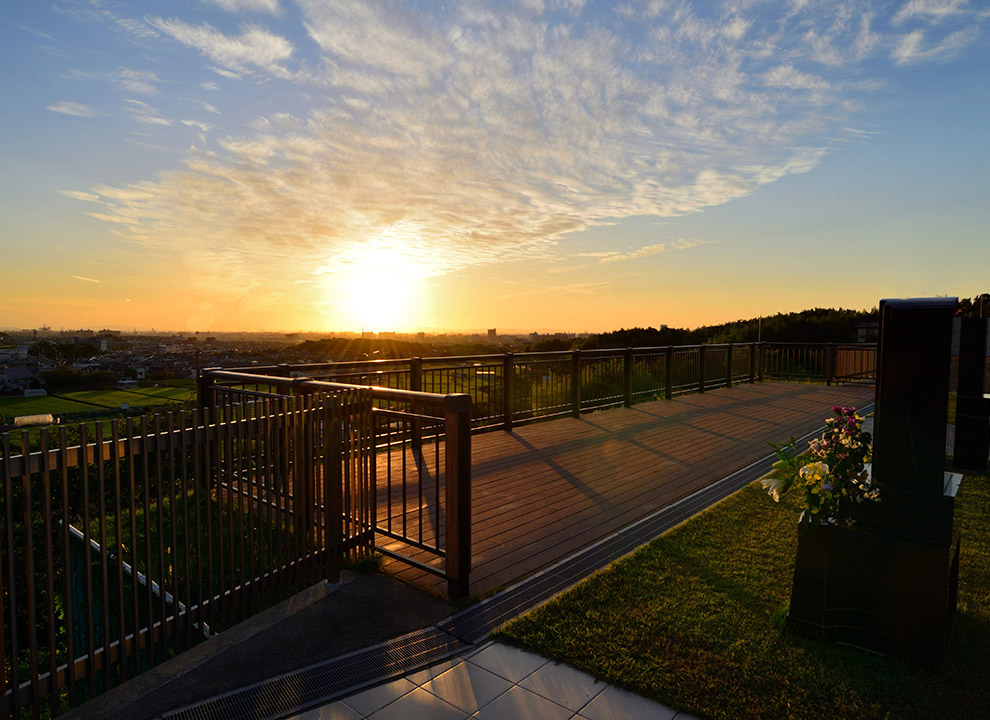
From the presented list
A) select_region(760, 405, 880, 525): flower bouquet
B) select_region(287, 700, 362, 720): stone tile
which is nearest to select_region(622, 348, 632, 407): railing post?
select_region(760, 405, 880, 525): flower bouquet

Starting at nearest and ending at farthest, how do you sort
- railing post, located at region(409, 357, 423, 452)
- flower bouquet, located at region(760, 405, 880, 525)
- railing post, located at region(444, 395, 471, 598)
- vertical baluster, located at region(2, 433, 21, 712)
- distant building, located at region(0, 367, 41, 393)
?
vertical baluster, located at region(2, 433, 21, 712) < flower bouquet, located at region(760, 405, 880, 525) < railing post, located at region(444, 395, 471, 598) < railing post, located at region(409, 357, 423, 452) < distant building, located at region(0, 367, 41, 393)

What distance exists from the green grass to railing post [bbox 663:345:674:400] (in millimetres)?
27110

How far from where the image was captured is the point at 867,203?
45.2 ft

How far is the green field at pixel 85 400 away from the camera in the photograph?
30828 mm

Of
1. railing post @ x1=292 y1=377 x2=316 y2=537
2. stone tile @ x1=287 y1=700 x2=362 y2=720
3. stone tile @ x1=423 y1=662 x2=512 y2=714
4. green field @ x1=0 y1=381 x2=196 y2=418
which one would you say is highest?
railing post @ x1=292 y1=377 x2=316 y2=537

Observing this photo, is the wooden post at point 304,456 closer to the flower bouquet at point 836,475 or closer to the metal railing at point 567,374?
the metal railing at point 567,374

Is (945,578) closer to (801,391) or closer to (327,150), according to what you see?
(327,150)

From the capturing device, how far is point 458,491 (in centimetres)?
318

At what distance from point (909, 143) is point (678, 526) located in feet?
27.4

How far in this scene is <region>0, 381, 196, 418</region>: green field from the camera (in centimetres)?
3083

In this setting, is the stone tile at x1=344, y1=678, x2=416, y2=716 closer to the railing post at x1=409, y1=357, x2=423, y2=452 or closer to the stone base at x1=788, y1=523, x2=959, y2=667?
the stone base at x1=788, y1=523, x2=959, y2=667

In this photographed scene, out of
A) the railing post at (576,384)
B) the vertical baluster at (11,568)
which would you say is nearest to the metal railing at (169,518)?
the vertical baluster at (11,568)

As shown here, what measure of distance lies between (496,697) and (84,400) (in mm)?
44937

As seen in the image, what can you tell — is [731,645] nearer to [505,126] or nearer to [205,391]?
[205,391]
